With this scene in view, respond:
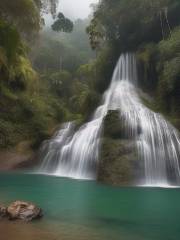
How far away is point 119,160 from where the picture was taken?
1517 centimetres

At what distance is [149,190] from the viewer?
1270 centimetres

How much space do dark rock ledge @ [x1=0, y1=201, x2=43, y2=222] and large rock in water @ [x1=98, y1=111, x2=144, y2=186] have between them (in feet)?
25.3

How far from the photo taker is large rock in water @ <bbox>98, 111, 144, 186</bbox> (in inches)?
575

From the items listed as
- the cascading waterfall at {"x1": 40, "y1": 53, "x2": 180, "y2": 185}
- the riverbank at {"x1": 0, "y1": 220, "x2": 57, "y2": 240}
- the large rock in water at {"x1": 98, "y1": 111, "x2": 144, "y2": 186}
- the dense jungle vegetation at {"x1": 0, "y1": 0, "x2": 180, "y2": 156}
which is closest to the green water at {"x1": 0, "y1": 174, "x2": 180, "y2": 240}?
the riverbank at {"x1": 0, "y1": 220, "x2": 57, "y2": 240}

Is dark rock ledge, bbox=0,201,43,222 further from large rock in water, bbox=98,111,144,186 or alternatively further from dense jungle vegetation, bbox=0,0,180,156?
dense jungle vegetation, bbox=0,0,180,156

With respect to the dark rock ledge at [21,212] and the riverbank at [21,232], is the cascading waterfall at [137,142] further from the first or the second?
the riverbank at [21,232]

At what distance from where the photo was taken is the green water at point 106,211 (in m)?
6.30

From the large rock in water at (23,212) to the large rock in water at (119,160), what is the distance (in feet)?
25.3

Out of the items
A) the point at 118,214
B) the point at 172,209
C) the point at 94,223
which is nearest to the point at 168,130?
the point at 172,209

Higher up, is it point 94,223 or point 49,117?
point 49,117

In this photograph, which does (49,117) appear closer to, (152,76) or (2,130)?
(2,130)

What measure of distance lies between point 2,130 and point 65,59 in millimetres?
32485

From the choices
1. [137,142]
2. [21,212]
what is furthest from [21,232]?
[137,142]

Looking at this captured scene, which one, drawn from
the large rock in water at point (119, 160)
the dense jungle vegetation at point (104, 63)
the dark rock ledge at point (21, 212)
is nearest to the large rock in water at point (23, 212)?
the dark rock ledge at point (21, 212)
